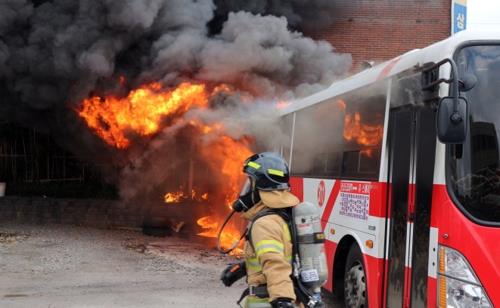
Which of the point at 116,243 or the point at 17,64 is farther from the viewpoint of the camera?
the point at 17,64

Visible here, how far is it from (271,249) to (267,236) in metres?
0.08

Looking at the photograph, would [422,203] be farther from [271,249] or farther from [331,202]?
[331,202]

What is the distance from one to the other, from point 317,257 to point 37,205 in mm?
10363

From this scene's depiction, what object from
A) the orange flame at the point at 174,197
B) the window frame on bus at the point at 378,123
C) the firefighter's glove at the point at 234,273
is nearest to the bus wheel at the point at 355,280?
the window frame on bus at the point at 378,123

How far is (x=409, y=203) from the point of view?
400cm

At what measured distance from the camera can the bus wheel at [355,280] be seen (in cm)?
478

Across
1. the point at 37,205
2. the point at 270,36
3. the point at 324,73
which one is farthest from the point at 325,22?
the point at 37,205

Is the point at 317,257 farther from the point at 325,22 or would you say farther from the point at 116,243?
the point at 325,22

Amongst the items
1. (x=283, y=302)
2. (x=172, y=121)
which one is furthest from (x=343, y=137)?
(x=172, y=121)

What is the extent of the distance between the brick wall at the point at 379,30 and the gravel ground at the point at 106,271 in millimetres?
6595

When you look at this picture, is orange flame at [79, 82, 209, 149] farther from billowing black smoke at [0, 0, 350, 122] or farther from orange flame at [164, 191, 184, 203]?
orange flame at [164, 191, 184, 203]

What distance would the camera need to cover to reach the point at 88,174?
13414 mm

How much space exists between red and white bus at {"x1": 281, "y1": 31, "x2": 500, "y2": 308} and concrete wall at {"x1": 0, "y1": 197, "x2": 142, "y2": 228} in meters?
7.14

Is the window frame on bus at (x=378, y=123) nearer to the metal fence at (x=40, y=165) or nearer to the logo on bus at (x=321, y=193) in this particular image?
the logo on bus at (x=321, y=193)
